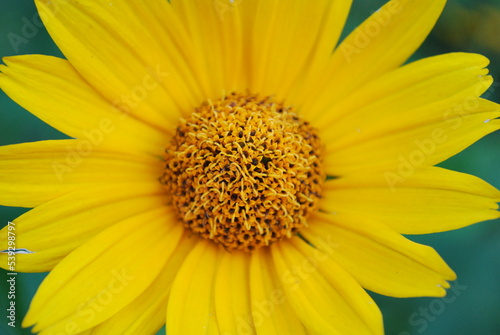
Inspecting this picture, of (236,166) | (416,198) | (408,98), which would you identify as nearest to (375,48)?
(408,98)

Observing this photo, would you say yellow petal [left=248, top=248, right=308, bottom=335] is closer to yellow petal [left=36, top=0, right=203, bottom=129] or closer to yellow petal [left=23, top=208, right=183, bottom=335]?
yellow petal [left=23, top=208, right=183, bottom=335]

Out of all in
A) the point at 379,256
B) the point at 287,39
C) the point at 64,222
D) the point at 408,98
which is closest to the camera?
the point at 64,222

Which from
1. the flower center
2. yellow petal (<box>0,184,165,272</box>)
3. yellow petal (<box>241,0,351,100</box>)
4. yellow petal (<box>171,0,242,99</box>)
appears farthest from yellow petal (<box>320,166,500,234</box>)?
yellow petal (<box>0,184,165,272</box>)

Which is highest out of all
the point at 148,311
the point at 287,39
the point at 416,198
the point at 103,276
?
the point at 287,39

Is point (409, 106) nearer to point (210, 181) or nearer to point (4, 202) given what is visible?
point (210, 181)

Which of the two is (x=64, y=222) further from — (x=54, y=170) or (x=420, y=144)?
(x=420, y=144)

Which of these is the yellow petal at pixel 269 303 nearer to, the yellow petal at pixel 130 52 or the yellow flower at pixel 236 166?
the yellow flower at pixel 236 166

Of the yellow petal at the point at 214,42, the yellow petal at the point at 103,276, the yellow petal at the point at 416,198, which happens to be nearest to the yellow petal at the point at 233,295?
the yellow petal at the point at 103,276
